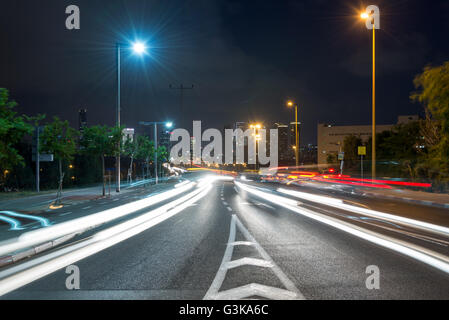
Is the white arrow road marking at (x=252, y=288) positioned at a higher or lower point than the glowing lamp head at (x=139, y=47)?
lower

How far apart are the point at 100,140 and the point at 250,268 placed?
74.8 feet

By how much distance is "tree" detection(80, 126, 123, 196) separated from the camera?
26.0 metres

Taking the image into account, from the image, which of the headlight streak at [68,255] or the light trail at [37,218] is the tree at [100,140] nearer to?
the light trail at [37,218]

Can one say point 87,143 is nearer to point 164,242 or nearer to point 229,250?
point 164,242

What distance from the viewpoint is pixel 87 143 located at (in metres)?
26.6

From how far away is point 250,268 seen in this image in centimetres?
609

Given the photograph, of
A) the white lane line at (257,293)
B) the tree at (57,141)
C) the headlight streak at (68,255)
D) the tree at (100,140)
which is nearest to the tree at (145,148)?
the tree at (100,140)

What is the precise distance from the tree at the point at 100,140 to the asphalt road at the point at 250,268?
18.0m

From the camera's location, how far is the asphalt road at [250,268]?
4.91 m

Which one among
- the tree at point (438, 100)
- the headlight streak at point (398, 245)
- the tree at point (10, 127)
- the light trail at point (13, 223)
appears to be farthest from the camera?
the tree at point (438, 100)

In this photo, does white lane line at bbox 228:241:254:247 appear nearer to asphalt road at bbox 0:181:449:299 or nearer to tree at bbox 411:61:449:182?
asphalt road at bbox 0:181:449:299
